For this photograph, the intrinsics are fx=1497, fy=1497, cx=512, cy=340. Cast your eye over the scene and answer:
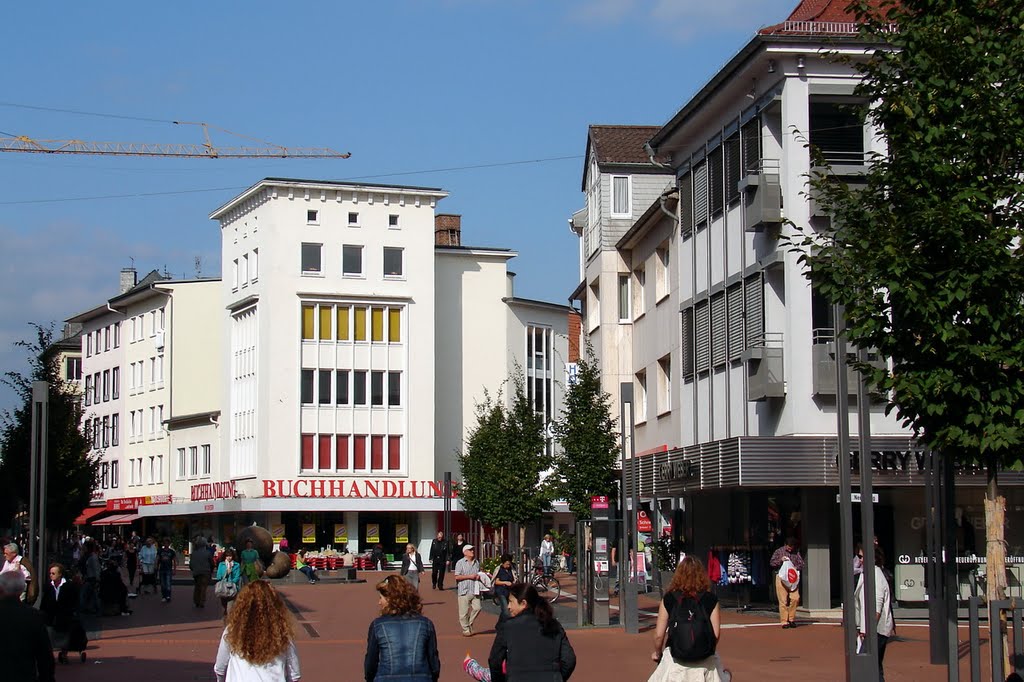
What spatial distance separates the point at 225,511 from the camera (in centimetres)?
7438

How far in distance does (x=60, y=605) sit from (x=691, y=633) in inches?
547

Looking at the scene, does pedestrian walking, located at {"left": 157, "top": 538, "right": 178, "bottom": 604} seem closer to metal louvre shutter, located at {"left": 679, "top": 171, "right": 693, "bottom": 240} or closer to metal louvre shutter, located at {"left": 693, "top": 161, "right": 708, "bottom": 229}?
metal louvre shutter, located at {"left": 679, "top": 171, "right": 693, "bottom": 240}

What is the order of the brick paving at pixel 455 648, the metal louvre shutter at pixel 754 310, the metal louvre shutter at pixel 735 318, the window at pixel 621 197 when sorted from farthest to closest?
the window at pixel 621 197, the metal louvre shutter at pixel 735 318, the metal louvre shutter at pixel 754 310, the brick paving at pixel 455 648

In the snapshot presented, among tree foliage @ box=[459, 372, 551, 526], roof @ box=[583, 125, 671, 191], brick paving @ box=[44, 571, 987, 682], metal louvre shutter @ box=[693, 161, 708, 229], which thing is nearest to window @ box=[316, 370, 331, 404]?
tree foliage @ box=[459, 372, 551, 526]

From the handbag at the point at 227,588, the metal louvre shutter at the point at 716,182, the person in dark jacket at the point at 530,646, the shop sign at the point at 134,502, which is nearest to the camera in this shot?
the person in dark jacket at the point at 530,646

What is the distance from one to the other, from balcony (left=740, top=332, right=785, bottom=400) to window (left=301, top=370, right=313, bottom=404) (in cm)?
4587

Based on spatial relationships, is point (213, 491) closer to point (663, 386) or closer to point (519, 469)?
point (519, 469)

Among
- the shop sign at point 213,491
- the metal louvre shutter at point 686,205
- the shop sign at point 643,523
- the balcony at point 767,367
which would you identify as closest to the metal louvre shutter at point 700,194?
the metal louvre shutter at point 686,205

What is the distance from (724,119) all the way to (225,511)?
4775 cm

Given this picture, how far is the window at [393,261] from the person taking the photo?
7506 cm

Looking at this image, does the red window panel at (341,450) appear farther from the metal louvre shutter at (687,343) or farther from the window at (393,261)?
the metal louvre shutter at (687,343)

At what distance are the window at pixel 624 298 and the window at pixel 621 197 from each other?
6.63 ft

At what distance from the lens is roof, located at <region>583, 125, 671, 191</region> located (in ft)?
148

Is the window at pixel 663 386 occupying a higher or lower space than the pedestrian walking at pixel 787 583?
higher
